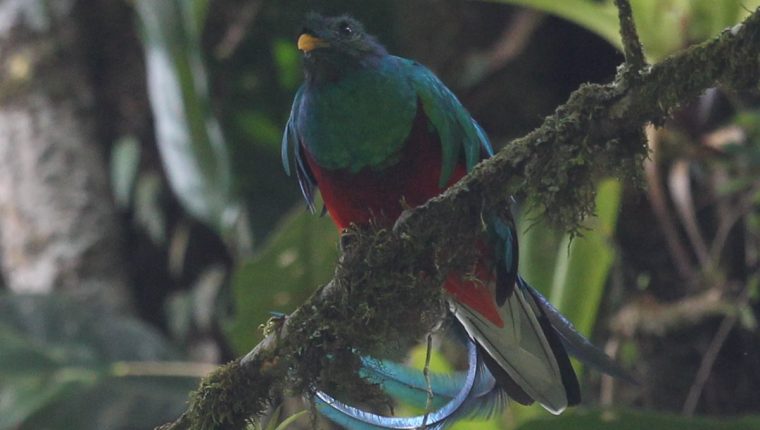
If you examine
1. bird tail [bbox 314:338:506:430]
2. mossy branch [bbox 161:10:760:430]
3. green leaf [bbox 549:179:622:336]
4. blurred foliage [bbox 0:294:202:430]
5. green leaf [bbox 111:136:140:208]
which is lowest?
blurred foliage [bbox 0:294:202:430]

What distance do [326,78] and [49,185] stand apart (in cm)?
265

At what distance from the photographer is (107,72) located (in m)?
5.72

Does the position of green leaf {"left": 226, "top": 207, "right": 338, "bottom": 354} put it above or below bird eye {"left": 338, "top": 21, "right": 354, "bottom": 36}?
below

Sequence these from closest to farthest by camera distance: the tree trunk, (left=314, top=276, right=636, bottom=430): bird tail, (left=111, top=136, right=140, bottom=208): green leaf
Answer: (left=314, top=276, right=636, bottom=430): bird tail, the tree trunk, (left=111, top=136, right=140, bottom=208): green leaf

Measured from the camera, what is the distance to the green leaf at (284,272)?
3736mm

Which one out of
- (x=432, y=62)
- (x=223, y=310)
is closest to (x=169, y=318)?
(x=223, y=310)

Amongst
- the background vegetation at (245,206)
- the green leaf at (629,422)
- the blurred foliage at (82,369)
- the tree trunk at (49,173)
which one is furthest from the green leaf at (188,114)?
the green leaf at (629,422)

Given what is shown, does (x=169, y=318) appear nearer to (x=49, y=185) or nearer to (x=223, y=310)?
(x=223, y=310)

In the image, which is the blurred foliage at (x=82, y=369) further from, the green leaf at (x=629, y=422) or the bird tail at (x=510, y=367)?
the bird tail at (x=510, y=367)

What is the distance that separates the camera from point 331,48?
2615 mm

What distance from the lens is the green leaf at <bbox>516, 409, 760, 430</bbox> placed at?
2807 millimetres

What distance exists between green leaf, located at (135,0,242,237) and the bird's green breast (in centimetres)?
171

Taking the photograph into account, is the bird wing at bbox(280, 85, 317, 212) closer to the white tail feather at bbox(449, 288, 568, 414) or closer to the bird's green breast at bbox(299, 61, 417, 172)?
the bird's green breast at bbox(299, 61, 417, 172)

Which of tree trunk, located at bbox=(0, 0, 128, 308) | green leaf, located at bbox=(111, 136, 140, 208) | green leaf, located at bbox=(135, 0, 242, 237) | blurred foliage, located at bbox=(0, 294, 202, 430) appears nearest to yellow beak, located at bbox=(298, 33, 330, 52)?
green leaf, located at bbox=(135, 0, 242, 237)
